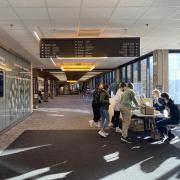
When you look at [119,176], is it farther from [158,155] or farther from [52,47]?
[52,47]

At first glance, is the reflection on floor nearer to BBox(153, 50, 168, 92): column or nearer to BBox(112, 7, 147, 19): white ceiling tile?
BBox(112, 7, 147, 19): white ceiling tile

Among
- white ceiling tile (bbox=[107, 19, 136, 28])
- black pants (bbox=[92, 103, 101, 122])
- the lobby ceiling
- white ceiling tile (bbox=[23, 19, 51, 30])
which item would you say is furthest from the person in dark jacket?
white ceiling tile (bbox=[23, 19, 51, 30])

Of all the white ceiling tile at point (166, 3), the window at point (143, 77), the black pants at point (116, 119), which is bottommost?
the black pants at point (116, 119)

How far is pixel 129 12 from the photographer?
529cm

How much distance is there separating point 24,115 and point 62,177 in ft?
28.2

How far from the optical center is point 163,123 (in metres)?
7.34

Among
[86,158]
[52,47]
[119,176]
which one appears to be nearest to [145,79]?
[52,47]

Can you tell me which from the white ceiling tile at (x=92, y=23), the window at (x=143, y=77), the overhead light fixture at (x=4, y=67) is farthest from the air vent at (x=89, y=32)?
the window at (x=143, y=77)

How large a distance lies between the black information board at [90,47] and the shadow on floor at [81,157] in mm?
2055

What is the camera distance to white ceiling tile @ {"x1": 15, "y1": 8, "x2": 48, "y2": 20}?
5.05m

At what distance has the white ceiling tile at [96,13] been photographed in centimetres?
509

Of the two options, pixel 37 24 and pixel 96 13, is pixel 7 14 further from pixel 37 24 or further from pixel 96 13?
pixel 96 13

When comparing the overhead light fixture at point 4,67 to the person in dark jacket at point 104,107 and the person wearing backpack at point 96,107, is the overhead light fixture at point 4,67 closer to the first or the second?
the person wearing backpack at point 96,107

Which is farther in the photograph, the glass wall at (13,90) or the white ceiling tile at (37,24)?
the glass wall at (13,90)
